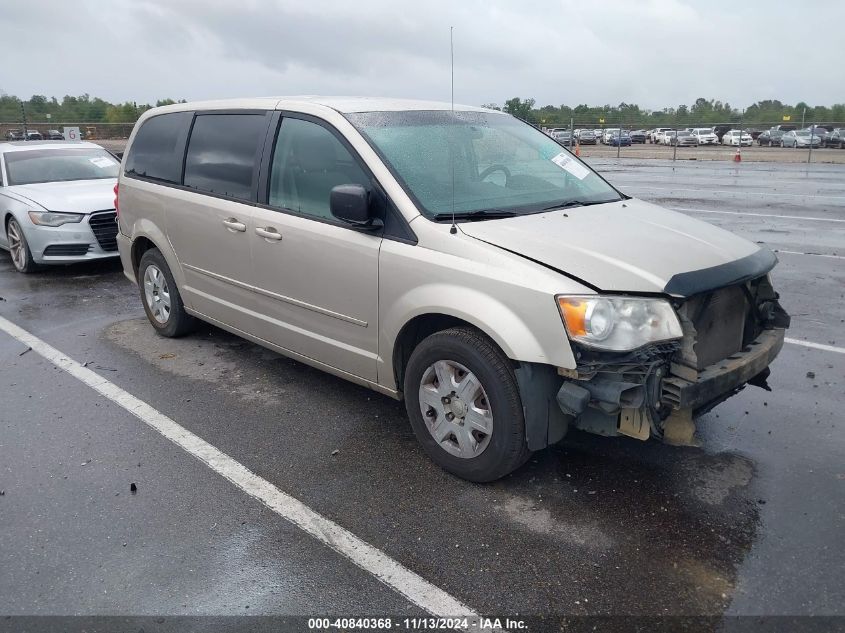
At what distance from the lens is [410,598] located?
280cm

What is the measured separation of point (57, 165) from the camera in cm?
959

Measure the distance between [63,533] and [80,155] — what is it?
796 cm

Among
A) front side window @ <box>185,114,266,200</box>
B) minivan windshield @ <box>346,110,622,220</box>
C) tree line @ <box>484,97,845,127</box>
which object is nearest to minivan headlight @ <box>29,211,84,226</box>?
front side window @ <box>185,114,266,200</box>

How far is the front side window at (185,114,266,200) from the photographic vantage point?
4711mm

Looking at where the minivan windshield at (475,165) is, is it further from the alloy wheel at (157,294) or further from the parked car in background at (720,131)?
the parked car in background at (720,131)

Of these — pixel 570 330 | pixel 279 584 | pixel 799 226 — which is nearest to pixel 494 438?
pixel 570 330

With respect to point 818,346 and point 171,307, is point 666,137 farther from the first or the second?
point 171,307

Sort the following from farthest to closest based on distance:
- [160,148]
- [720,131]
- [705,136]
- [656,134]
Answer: [656,134] < [720,131] < [705,136] < [160,148]

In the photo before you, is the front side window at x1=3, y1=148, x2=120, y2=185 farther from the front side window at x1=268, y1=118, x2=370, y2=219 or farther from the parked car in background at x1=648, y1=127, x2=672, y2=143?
the parked car in background at x1=648, y1=127, x2=672, y2=143

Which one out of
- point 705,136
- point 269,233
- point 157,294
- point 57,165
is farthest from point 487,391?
point 705,136

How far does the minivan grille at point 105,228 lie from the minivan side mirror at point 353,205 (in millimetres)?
5669

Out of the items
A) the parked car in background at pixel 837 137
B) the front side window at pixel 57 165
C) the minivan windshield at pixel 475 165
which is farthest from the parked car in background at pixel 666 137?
the minivan windshield at pixel 475 165

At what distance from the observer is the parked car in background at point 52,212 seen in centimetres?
830

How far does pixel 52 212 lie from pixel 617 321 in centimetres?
739
